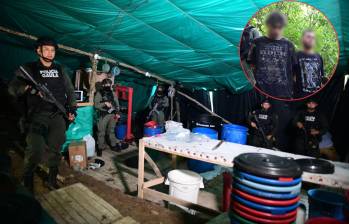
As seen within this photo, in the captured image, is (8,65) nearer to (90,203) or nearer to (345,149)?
(90,203)

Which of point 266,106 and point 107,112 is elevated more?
point 266,106

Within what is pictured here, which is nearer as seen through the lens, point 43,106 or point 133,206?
point 133,206

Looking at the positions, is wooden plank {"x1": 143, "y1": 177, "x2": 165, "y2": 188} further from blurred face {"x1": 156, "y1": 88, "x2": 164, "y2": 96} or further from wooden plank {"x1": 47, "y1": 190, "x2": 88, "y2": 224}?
blurred face {"x1": 156, "y1": 88, "x2": 164, "y2": 96}

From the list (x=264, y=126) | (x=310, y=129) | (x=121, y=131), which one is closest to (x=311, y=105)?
(x=310, y=129)

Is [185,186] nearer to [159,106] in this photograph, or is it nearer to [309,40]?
[309,40]

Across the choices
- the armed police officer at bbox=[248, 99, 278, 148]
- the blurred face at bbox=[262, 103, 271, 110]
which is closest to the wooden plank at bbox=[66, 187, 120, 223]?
the armed police officer at bbox=[248, 99, 278, 148]

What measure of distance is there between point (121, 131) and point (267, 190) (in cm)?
762

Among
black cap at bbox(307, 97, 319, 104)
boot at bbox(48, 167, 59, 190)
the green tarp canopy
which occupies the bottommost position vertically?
boot at bbox(48, 167, 59, 190)

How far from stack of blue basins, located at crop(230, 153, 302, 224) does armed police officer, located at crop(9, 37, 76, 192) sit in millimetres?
3541

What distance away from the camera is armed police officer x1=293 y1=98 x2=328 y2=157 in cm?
709

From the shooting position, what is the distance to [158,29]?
4613 millimetres

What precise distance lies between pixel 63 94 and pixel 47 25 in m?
2.65

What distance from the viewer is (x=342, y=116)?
7.20 metres

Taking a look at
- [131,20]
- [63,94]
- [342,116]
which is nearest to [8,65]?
[63,94]
